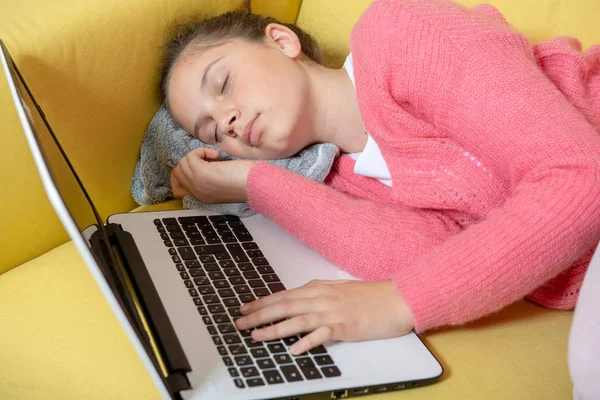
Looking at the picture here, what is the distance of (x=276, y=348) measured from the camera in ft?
2.86

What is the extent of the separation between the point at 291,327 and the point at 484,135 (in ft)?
1.30

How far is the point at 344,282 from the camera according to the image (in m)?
Result: 0.97

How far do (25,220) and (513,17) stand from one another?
940 mm

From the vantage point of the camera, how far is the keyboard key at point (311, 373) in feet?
2.72

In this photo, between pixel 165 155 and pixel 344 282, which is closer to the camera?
pixel 344 282

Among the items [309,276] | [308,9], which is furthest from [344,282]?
[308,9]

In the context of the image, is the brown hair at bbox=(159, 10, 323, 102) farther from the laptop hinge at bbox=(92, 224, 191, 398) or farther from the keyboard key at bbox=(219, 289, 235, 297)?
the keyboard key at bbox=(219, 289, 235, 297)

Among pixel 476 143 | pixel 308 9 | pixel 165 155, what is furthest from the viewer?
pixel 308 9

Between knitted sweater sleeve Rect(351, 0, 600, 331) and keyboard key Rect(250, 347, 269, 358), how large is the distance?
20cm

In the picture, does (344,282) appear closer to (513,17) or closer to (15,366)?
(15,366)

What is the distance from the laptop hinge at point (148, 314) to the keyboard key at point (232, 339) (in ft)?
0.21

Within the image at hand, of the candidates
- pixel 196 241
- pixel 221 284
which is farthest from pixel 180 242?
pixel 221 284

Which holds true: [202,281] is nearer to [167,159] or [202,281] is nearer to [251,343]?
[251,343]

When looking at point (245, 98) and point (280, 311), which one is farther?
point (245, 98)
